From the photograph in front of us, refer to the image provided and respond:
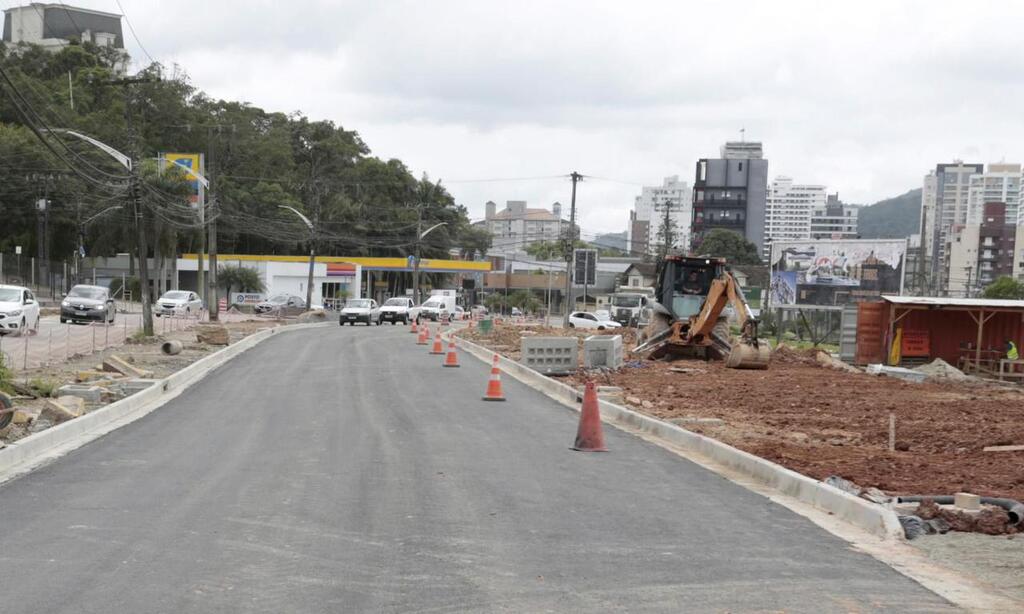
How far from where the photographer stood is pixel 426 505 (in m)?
9.53

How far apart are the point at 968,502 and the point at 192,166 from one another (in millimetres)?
56026

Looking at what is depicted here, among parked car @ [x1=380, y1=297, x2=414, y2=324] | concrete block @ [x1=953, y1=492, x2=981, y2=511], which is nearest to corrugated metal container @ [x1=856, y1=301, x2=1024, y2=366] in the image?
concrete block @ [x1=953, y1=492, x2=981, y2=511]

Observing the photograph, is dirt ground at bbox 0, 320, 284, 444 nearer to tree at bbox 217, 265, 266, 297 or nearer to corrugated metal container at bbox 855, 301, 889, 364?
corrugated metal container at bbox 855, 301, 889, 364

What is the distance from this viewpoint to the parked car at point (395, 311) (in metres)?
62.3

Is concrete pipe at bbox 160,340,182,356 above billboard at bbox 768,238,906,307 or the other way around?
the other way around

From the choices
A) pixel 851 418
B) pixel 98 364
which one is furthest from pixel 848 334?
pixel 98 364

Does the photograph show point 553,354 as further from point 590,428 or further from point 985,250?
point 985,250

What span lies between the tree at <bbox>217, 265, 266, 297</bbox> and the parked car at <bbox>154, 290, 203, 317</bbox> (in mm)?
29722

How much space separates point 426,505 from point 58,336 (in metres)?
27.7

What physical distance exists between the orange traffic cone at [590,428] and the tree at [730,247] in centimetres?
11525

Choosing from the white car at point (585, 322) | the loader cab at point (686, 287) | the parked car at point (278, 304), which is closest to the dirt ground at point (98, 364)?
the loader cab at point (686, 287)

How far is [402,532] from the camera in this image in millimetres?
8359

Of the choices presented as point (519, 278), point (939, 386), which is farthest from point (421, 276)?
point (939, 386)

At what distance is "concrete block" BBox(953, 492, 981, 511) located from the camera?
9.58 m
